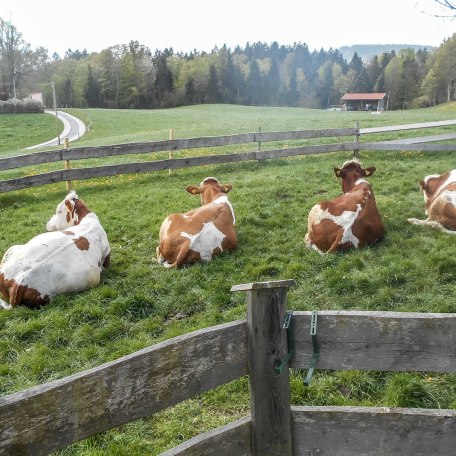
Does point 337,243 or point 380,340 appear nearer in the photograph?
point 380,340

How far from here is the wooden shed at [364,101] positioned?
8531 cm

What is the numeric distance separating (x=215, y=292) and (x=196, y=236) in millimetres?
1198

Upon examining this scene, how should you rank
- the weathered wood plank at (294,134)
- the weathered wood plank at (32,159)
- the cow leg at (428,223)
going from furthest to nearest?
the weathered wood plank at (294,134) → the weathered wood plank at (32,159) → the cow leg at (428,223)

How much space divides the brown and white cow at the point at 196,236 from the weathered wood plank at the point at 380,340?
4.63 metres

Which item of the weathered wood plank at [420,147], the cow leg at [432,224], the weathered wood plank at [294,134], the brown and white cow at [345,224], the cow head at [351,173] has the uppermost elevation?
the weathered wood plank at [294,134]

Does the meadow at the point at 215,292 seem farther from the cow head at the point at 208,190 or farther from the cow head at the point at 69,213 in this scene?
the cow head at the point at 69,213

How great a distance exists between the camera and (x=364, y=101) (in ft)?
291

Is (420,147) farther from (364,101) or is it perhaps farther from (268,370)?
(364,101)

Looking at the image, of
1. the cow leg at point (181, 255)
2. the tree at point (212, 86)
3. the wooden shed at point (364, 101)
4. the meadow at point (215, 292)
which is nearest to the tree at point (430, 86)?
the wooden shed at point (364, 101)

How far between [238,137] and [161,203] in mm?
5269

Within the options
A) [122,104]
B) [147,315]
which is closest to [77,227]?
[147,315]

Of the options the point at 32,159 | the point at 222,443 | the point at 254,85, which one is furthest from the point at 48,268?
the point at 254,85

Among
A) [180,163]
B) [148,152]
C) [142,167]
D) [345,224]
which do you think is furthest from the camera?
[148,152]

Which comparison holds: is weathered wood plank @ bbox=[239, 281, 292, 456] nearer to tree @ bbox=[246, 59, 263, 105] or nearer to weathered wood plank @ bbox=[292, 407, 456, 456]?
weathered wood plank @ bbox=[292, 407, 456, 456]
